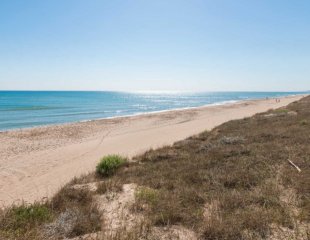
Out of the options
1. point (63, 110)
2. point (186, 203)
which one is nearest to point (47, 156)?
point (186, 203)

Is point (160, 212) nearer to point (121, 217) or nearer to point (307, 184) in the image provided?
point (121, 217)

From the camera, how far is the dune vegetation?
454 centimetres

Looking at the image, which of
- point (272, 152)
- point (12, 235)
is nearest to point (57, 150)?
point (272, 152)

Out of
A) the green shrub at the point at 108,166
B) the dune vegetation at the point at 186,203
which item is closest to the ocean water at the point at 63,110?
the green shrub at the point at 108,166

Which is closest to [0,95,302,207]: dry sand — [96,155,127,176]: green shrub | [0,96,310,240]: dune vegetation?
[96,155,127,176]: green shrub

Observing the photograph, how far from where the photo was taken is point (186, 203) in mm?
5828

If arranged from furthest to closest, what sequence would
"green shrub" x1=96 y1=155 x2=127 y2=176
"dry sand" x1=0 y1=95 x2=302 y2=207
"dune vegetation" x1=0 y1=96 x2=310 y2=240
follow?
"dry sand" x1=0 y1=95 x2=302 y2=207
"green shrub" x1=96 y1=155 x2=127 y2=176
"dune vegetation" x1=0 y1=96 x2=310 y2=240

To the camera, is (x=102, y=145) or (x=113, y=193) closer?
(x=113, y=193)

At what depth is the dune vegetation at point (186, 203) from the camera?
4.54 meters

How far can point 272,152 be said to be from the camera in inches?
379

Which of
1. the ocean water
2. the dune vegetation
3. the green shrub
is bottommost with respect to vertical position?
the ocean water

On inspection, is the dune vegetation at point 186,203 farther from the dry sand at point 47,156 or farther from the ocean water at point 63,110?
the ocean water at point 63,110

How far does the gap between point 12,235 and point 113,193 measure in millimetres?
2963

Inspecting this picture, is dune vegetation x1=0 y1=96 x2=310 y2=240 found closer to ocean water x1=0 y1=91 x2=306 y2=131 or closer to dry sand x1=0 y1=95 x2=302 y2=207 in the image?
dry sand x1=0 y1=95 x2=302 y2=207
